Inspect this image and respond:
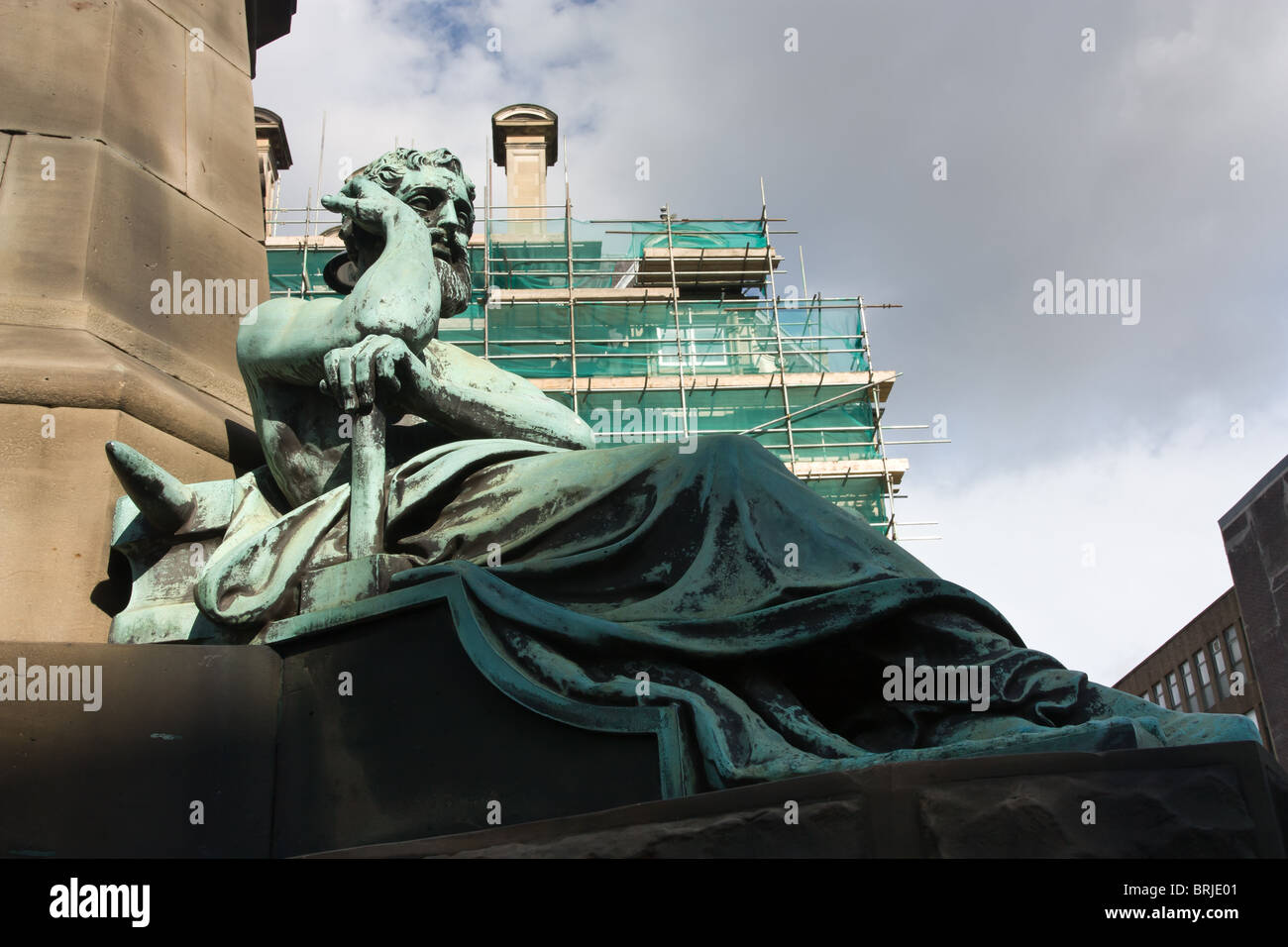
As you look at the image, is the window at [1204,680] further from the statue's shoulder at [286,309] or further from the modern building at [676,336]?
the statue's shoulder at [286,309]

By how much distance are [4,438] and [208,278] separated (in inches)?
52.5

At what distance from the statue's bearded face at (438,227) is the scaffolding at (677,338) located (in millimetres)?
16133

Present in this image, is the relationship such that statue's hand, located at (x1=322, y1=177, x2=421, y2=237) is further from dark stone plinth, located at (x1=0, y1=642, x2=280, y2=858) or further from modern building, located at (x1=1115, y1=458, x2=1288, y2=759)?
modern building, located at (x1=1115, y1=458, x2=1288, y2=759)

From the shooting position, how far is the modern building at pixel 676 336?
74.4ft

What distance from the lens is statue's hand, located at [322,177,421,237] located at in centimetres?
472

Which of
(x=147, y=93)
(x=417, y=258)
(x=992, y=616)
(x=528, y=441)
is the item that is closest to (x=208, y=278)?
(x=147, y=93)

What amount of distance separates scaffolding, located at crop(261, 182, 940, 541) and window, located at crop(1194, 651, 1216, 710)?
76.4 ft

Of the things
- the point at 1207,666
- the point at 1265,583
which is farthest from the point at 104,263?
the point at 1207,666

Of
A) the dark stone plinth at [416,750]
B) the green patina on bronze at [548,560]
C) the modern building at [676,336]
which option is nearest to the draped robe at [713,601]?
→ the green patina on bronze at [548,560]

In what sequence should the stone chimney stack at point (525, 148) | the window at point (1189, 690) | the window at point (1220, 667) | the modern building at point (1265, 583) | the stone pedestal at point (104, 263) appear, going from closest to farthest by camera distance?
the stone pedestal at point (104, 263) → the stone chimney stack at point (525, 148) → the modern building at point (1265, 583) → the window at point (1220, 667) → the window at point (1189, 690)

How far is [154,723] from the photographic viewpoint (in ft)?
11.4

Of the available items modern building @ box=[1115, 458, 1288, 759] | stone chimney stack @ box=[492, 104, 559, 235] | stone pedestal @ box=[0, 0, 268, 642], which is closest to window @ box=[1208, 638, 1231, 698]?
modern building @ box=[1115, 458, 1288, 759]

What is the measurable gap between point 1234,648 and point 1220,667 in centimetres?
98

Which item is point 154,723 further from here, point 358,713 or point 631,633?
point 631,633
